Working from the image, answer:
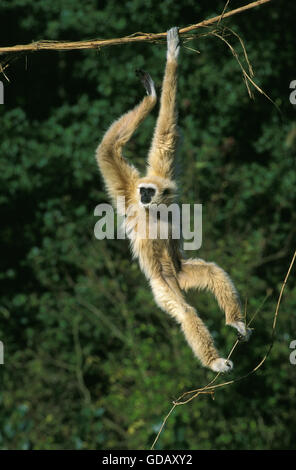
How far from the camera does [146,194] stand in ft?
15.9

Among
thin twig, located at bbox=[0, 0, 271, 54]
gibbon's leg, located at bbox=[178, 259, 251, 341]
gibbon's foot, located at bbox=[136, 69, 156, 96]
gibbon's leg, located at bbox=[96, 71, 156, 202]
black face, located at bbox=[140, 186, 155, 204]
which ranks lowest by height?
gibbon's leg, located at bbox=[178, 259, 251, 341]

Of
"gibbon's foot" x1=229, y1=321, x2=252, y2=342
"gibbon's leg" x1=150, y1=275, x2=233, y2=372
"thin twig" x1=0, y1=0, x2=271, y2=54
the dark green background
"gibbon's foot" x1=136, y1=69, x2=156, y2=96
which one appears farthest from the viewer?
the dark green background

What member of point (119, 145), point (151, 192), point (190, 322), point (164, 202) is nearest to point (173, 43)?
point (119, 145)

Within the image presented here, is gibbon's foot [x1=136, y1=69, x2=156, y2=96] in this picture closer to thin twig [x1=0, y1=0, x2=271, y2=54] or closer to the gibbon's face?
thin twig [x1=0, y1=0, x2=271, y2=54]

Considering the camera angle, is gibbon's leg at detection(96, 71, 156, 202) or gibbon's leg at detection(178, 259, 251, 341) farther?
gibbon's leg at detection(96, 71, 156, 202)

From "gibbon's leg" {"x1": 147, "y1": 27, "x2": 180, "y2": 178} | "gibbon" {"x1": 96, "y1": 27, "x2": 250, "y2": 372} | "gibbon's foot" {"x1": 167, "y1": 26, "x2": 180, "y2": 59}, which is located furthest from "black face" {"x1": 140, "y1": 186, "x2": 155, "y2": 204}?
"gibbon's foot" {"x1": 167, "y1": 26, "x2": 180, "y2": 59}

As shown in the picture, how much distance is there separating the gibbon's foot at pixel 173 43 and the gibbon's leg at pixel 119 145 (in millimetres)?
251

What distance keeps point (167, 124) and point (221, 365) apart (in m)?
1.79

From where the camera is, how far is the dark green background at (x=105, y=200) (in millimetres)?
8547

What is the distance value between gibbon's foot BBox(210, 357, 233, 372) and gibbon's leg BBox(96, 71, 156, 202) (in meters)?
1.39

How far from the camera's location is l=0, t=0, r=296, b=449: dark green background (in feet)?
28.0

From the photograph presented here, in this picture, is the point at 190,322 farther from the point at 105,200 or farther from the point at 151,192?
the point at 105,200

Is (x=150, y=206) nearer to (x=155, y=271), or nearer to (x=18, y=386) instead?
(x=155, y=271)
